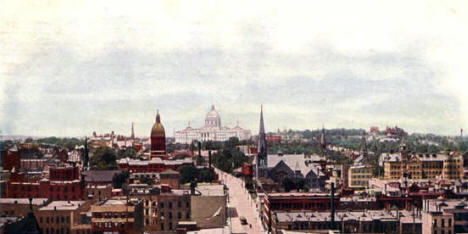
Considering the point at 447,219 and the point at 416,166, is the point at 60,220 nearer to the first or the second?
the point at 447,219

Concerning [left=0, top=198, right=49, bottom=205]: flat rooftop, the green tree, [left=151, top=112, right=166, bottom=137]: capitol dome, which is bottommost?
[left=0, top=198, right=49, bottom=205]: flat rooftop

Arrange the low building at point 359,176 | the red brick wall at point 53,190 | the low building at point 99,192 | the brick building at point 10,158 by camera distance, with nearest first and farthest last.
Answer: the brick building at point 10,158, the red brick wall at point 53,190, the low building at point 99,192, the low building at point 359,176

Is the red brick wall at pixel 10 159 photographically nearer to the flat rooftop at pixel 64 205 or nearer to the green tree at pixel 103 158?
the flat rooftop at pixel 64 205

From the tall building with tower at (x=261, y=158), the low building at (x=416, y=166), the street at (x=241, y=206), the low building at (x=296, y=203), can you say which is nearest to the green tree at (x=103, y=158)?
the street at (x=241, y=206)

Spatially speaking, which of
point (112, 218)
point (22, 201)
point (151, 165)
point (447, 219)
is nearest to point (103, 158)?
point (151, 165)

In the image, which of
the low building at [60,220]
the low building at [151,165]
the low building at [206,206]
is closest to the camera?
the low building at [60,220]

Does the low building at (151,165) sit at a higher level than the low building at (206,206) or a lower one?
higher

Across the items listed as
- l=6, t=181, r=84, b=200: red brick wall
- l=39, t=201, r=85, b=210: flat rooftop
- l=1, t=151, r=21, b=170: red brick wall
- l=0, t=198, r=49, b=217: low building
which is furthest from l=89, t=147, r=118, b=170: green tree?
l=0, t=198, r=49, b=217: low building

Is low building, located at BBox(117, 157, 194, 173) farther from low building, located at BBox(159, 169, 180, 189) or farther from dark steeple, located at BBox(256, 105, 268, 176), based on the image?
low building, located at BBox(159, 169, 180, 189)

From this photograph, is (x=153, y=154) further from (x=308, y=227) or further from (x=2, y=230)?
(x=2, y=230)

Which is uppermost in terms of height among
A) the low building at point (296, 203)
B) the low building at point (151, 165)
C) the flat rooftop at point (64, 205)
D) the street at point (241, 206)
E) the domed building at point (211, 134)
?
the domed building at point (211, 134)

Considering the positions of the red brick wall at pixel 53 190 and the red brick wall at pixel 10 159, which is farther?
the red brick wall at pixel 53 190
